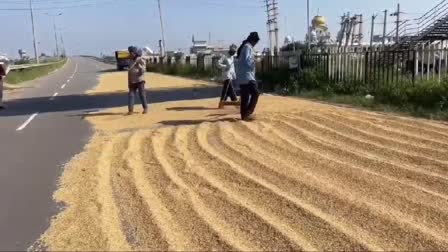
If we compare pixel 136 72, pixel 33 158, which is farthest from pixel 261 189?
pixel 136 72

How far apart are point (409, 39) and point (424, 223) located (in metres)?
21.9

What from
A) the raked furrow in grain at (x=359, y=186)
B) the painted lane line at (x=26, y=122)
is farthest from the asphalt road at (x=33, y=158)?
the raked furrow in grain at (x=359, y=186)

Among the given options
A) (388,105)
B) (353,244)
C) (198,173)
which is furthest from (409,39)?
(353,244)

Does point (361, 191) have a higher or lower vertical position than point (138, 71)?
lower

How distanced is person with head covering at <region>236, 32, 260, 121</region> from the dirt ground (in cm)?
90

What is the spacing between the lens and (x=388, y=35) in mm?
33469

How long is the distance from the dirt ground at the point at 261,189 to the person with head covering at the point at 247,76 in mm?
898

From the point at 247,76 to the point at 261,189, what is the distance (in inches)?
214

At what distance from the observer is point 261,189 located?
587cm

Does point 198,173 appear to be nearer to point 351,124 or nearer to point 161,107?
point 351,124

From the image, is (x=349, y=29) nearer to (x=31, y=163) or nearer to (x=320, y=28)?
(x=320, y=28)

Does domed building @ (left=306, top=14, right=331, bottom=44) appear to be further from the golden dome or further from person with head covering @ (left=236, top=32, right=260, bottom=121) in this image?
person with head covering @ (left=236, top=32, right=260, bottom=121)

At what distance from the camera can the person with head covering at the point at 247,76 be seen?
1100cm

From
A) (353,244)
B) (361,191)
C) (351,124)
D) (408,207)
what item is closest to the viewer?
(353,244)
